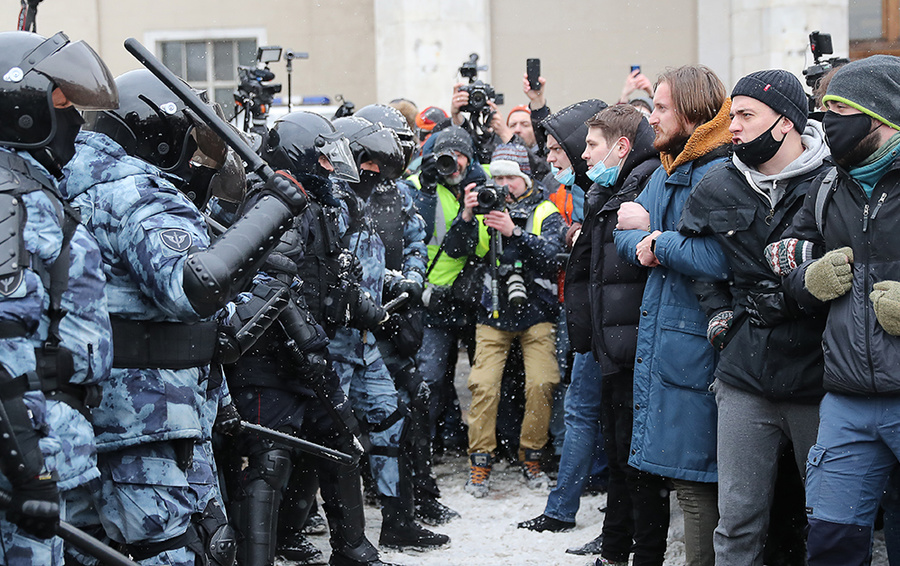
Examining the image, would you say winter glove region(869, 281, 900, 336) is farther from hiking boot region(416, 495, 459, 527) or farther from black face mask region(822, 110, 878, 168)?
hiking boot region(416, 495, 459, 527)

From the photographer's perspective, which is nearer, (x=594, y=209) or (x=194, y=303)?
(x=194, y=303)

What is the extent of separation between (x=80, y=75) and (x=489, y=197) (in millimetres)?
3482

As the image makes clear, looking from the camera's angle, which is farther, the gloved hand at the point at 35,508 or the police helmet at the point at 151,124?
the police helmet at the point at 151,124

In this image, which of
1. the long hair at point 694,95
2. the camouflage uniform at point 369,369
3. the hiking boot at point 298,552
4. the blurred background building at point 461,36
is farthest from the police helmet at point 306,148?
the blurred background building at point 461,36

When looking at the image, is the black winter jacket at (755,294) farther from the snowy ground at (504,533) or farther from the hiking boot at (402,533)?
the hiking boot at (402,533)

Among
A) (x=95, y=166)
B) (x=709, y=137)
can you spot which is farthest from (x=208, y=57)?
(x=95, y=166)

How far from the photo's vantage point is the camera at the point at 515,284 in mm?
6301

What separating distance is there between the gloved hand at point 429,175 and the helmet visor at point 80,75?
143 inches

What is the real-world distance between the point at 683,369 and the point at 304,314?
1.53 metres

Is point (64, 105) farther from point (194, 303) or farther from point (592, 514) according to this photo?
point (592, 514)

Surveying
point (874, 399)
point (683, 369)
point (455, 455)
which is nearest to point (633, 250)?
point (683, 369)

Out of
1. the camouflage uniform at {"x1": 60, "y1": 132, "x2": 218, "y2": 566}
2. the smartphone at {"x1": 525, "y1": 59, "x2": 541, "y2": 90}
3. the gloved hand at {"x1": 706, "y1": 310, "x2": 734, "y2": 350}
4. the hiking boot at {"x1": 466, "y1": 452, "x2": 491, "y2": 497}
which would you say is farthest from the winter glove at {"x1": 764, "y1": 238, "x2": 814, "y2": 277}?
the smartphone at {"x1": 525, "y1": 59, "x2": 541, "y2": 90}

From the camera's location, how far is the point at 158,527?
3.16 m

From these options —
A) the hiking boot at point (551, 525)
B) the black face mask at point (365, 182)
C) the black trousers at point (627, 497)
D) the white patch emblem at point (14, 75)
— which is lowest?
the hiking boot at point (551, 525)
